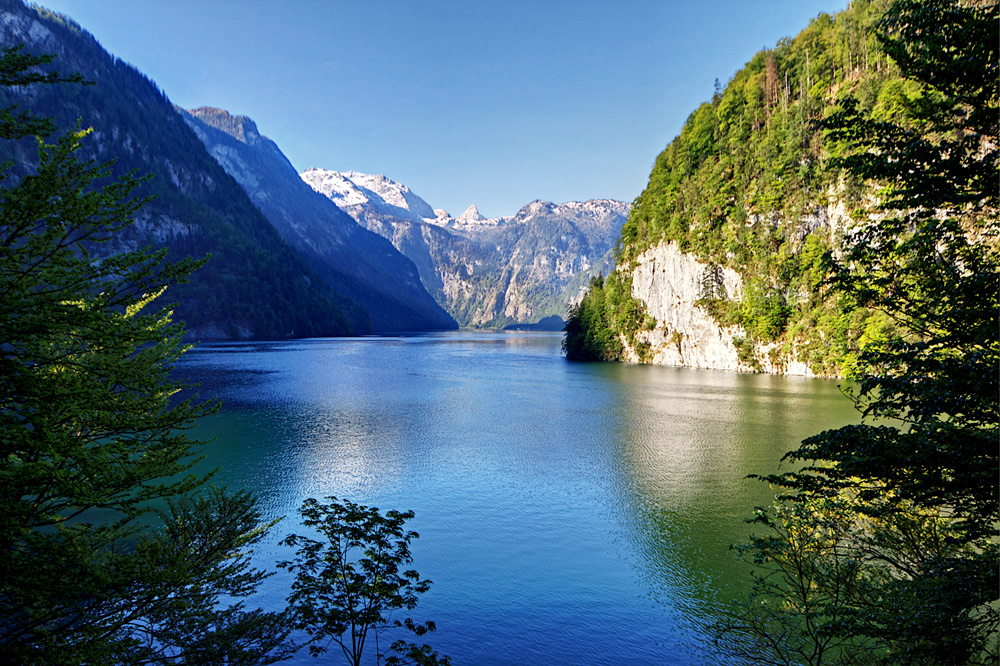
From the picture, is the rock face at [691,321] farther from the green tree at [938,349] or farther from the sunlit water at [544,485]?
the green tree at [938,349]

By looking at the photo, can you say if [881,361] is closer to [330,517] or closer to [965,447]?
[965,447]

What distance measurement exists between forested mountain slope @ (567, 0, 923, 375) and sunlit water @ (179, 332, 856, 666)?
15.1 meters

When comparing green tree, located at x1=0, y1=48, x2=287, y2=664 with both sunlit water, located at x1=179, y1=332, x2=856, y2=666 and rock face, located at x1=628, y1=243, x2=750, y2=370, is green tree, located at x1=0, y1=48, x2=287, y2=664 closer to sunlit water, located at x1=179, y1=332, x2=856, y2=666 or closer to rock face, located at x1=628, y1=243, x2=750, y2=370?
sunlit water, located at x1=179, y1=332, x2=856, y2=666

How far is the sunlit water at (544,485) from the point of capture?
51.8 ft

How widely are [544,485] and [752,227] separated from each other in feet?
227

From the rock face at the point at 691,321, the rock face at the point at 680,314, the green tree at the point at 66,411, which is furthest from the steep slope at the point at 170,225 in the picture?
the green tree at the point at 66,411

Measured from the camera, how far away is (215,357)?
100250 mm

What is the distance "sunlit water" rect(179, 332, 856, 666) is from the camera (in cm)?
1577

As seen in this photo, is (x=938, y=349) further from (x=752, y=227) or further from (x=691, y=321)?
(x=691, y=321)

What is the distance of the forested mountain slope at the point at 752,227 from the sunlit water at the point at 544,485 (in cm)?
1508

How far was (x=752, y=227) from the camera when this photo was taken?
264ft

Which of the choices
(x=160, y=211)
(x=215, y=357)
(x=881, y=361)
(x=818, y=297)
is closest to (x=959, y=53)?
(x=881, y=361)

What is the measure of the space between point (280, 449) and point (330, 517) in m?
25.5

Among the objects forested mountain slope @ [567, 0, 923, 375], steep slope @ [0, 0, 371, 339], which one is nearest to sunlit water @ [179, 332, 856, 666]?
forested mountain slope @ [567, 0, 923, 375]
